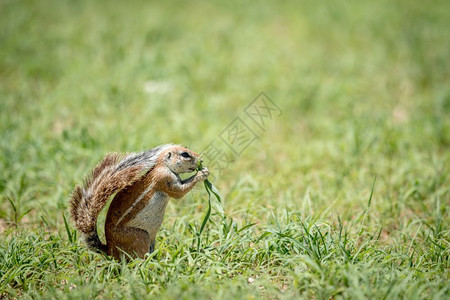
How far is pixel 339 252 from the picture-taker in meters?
3.07

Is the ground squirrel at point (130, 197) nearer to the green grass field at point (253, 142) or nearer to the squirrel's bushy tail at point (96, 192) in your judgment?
the squirrel's bushy tail at point (96, 192)

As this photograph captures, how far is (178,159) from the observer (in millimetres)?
3117

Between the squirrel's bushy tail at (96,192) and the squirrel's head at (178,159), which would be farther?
the squirrel's head at (178,159)

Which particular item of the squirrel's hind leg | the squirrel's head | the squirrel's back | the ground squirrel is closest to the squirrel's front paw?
the ground squirrel

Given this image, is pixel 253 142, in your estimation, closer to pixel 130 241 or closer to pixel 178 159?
pixel 178 159

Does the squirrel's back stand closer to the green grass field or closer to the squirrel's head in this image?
the squirrel's head

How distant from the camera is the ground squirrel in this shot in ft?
9.86

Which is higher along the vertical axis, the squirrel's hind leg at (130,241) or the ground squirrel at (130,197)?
the ground squirrel at (130,197)

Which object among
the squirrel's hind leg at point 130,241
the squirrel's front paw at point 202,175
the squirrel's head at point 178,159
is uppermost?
the squirrel's head at point 178,159

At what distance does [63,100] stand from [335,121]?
152 inches

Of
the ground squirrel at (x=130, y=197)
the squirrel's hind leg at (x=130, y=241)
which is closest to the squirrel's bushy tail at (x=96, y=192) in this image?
the ground squirrel at (x=130, y=197)

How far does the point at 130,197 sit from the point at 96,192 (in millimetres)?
232

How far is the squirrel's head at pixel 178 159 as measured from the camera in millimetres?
3104

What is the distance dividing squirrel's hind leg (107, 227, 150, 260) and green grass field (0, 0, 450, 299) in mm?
98
